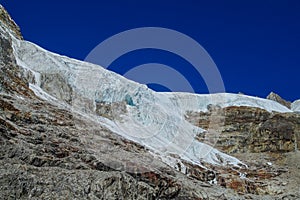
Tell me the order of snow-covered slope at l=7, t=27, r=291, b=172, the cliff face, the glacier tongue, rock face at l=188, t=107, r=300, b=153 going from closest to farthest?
1. the cliff face
2. snow-covered slope at l=7, t=27, r=291, b=172
3. rock face at l=188, t=107, r=300, b=153
4. the glacier tongue

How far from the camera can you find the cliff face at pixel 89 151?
67.9 feet

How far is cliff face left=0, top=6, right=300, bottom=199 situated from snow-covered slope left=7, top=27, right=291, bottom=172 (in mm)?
180

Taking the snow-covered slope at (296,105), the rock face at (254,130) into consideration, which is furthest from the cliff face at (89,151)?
the snow-covered slope at (296,105)

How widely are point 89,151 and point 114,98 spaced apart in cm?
2680

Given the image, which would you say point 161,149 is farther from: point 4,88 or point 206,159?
point 4,88

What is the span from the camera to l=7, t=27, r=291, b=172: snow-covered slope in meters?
45.1

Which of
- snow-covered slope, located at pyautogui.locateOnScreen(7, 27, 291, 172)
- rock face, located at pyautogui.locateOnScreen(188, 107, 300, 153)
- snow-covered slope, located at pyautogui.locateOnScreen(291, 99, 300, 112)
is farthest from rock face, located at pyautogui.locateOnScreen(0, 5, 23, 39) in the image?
snow-covered slope, located at pyautogui.locateOnScreen(291, 99, 300, 112)

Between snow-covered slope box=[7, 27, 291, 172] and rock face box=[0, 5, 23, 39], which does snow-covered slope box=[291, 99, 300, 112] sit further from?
rock face box=[0, 5, 23, 39]

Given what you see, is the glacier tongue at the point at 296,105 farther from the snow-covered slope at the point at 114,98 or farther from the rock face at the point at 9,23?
the rock face at the point at 9,23

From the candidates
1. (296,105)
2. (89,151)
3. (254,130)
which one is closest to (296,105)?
(296,105)

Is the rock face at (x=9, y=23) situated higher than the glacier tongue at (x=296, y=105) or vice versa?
the glacier tongue at (x=296, y=105)

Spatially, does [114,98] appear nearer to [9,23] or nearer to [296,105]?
[9,23]

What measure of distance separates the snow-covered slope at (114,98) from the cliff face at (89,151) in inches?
7.1

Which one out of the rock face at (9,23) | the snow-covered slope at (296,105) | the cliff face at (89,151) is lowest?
the cliff face at (89,151)
